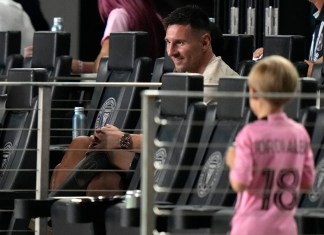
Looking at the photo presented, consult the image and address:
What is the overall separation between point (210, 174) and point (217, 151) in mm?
122

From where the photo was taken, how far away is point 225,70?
922cm

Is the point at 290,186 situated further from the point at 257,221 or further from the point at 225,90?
the point at 225,90

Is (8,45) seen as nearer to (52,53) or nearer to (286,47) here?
(52,53)

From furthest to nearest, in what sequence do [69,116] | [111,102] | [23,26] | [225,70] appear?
[23,26] → [69,116] → [111,102] → [225,70]

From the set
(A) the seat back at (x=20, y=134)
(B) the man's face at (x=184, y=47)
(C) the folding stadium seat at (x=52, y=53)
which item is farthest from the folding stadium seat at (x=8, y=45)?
(B) the man's face at (x=184, y=47)

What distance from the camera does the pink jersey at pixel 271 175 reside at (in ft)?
21.4

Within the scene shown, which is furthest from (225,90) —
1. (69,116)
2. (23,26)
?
(23,26)

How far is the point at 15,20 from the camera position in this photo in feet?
44.3

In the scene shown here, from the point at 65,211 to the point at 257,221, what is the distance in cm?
185

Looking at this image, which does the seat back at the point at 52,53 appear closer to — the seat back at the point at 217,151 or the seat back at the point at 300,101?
the seat back at the point at 217,151

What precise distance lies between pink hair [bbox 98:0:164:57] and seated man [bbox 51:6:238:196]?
9.02ft

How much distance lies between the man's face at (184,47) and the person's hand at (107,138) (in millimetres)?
519

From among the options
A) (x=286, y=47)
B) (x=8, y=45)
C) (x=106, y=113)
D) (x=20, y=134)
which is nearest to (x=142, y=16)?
(x=8, y=45)

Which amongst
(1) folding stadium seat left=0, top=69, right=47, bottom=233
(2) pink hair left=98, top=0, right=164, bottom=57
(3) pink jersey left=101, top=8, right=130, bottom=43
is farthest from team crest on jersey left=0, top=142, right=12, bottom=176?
(2) pink hair left=98, top=0, right=164, bottom=57
